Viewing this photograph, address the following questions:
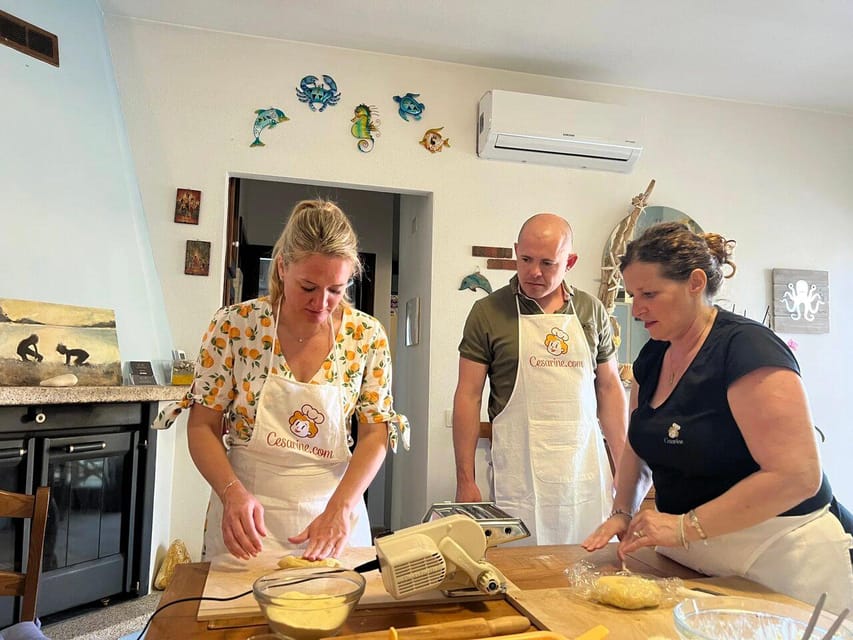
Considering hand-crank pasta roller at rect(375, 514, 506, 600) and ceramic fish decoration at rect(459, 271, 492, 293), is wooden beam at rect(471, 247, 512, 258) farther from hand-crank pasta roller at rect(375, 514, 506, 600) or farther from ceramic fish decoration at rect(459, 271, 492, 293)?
hand-crank pasta roller at rect(375, 514, 506, 600)

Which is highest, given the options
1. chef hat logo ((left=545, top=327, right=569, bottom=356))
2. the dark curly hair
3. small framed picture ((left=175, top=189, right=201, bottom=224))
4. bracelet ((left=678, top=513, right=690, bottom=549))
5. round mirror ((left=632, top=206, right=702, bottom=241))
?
round mirror ((left=632, top=206, right=702, bottom=241))

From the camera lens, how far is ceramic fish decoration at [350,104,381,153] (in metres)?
3.06

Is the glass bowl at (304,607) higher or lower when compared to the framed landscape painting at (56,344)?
lower

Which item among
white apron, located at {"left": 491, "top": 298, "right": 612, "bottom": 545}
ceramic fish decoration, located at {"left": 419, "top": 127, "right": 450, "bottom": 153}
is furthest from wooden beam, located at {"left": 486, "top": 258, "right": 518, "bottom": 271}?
white apron, located at {"left": 491, "top": 298, "right": 612, "bottom": 545}

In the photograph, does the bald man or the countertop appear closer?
the bald man

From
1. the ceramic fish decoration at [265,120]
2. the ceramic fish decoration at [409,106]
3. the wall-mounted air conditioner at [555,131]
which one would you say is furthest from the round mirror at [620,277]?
the ceramic fish decoration at [265,120]

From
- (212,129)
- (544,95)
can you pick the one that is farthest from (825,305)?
(212,129)

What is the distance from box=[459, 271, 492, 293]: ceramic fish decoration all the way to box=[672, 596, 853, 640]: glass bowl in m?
2.35

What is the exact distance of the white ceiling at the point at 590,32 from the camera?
2689mm

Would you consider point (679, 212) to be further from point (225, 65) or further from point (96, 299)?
point (96, 299)

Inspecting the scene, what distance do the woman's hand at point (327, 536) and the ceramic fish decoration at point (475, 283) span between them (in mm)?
2020

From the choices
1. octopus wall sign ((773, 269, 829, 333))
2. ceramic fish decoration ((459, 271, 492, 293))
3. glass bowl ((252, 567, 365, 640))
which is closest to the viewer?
glass bowl ((252, 567, 365, 640))

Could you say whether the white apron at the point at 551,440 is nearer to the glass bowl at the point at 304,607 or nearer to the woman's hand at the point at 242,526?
the woman's hand at the point at 242,526

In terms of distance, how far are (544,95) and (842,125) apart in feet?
6.07
